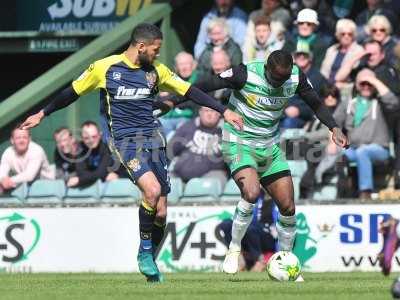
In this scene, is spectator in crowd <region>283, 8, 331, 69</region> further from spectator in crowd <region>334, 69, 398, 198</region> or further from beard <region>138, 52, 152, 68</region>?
beard <region>138, 52, 152, 68</region>

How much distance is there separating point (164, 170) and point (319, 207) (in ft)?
13.4

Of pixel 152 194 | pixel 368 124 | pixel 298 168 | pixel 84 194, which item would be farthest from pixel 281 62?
pixel 84 194

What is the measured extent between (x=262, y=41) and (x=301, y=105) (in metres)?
1.26

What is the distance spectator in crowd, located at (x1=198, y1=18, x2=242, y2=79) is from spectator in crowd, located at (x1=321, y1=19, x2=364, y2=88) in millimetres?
1399

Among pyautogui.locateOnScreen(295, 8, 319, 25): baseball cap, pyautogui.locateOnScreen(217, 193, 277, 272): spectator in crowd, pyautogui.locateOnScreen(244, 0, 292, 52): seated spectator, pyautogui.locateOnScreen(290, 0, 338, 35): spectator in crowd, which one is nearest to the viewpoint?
pyautogui.locateOnScreen(217, 193, 277, 272): spectator in crowd

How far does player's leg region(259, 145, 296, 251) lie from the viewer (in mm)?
12984

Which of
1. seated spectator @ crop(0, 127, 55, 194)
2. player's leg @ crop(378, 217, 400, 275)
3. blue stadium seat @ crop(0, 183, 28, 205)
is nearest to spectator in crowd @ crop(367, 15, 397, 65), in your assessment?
seated spectator @ crop(0, 127, 55, 194)

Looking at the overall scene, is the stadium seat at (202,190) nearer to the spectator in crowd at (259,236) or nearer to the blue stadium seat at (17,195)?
the spectator in crowd at (259,236)

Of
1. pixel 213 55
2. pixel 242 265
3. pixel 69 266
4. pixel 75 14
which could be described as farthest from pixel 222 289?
pixel 75 14

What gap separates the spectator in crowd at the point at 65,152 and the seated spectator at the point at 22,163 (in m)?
0.24

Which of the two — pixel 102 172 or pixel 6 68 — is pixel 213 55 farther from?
pixel 6 68

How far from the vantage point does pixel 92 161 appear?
1777cm

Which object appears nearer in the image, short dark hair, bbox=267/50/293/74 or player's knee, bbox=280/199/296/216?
short dark hair, bbox=267/50/293/74

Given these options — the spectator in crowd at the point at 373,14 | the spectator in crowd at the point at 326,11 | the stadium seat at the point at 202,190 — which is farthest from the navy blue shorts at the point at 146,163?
the spectator in crowd at the point at 326,11
